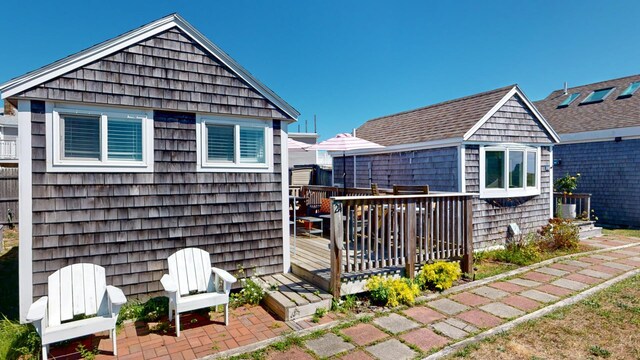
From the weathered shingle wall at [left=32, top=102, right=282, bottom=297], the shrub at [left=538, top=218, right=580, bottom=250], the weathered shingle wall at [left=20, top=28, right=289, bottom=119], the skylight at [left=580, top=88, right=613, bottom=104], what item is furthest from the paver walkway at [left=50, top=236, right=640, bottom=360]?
the skylight at [left=580, top=88, right=613, bottom=104]

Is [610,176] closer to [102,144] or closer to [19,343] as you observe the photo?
[102,144]

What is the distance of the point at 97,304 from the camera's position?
380cm

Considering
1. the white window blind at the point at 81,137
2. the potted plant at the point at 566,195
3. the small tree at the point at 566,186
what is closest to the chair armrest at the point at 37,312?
the white window blind at the point at 81,137

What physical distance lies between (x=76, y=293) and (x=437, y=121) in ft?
27.8

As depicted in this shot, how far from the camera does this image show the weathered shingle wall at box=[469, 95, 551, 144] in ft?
25.7

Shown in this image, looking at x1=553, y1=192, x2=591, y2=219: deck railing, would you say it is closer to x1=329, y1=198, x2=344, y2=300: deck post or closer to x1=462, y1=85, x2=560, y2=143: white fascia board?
x1=462, y1=85, x2=560, y2=143: white fascia board

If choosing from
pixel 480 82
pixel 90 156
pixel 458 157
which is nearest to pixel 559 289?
pixel 458 157

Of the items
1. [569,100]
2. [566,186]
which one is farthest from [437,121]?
[569,100]

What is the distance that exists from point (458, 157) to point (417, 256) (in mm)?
3115

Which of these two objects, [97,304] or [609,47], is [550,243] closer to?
[97,304]

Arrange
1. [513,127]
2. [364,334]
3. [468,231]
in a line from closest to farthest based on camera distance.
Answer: [364,334] → [468,231] → [513,127]

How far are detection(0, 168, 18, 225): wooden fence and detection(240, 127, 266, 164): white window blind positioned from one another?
11.5m

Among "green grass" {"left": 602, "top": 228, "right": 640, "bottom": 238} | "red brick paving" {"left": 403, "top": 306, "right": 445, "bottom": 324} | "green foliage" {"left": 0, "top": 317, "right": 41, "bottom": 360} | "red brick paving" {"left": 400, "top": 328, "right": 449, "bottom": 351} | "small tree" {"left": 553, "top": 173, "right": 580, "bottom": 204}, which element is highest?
"small tree" {"left": 553, "top": 173, "right": 580, "bottom": 204}

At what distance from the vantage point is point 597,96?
14.7m
